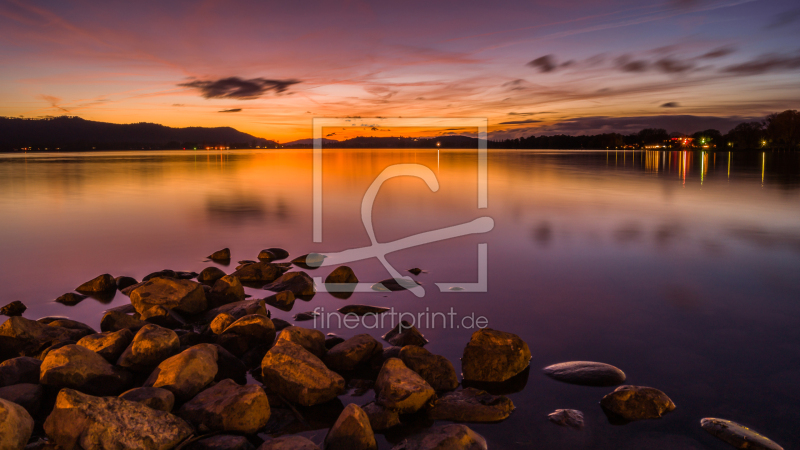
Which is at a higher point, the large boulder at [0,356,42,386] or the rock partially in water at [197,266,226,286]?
the rock partially in water at [197,266,226,286]

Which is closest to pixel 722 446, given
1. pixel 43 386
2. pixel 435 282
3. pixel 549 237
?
pixel 435 282

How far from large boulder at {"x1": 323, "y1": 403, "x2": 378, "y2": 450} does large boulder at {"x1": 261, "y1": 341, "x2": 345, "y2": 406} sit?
0.97m

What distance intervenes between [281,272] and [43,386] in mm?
6314

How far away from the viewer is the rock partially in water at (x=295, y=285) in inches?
429

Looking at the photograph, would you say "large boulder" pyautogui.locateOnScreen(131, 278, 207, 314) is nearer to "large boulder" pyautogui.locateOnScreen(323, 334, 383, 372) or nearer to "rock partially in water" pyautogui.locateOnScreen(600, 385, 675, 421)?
"large boulder" pyautogui.locateOnScreen(323, 334, 383, 372)

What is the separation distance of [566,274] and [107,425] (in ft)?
33.9

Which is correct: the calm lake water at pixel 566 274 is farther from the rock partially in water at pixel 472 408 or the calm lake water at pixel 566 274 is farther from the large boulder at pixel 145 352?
the large boulder at pixel 145 352

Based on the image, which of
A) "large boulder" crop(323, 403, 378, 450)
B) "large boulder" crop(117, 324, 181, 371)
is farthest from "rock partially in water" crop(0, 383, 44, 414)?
"large boulder" crop(323, 403, 378, 450)

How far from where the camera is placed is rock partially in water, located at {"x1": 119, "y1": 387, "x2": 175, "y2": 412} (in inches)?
225

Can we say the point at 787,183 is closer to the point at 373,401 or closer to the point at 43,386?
the point at 373,401

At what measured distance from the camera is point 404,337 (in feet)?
26.9

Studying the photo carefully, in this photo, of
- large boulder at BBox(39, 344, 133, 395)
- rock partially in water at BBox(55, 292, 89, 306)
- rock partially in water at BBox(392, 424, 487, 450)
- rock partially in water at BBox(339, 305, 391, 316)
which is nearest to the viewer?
rock partially in water at BBox(392, 424, 487, 450)

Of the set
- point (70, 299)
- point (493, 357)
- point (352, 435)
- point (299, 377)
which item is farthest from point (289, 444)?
point (70, 299)

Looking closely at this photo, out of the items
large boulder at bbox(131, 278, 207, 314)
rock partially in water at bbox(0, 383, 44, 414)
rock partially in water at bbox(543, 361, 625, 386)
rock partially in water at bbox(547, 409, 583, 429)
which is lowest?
rock partially in water at bbox(547, 409, 583, 429)
